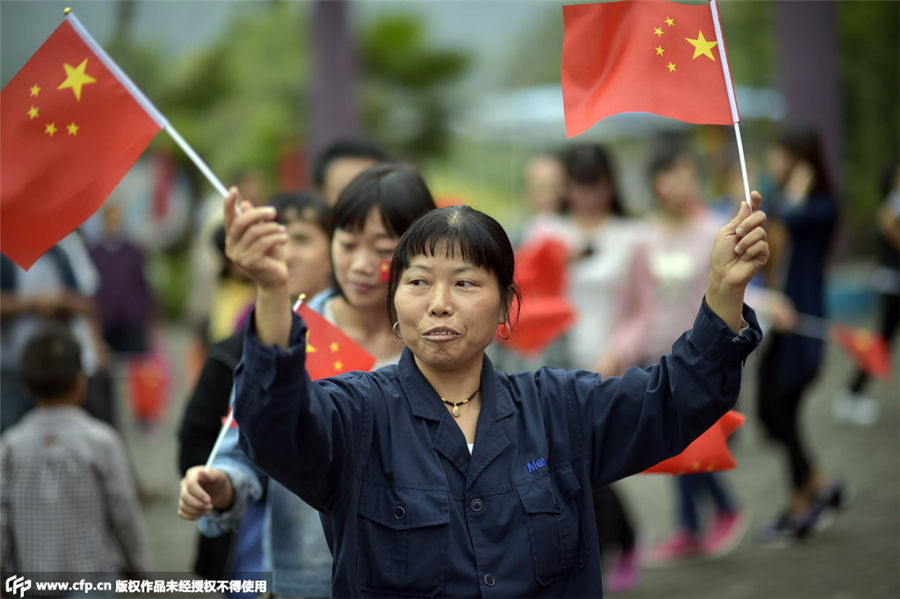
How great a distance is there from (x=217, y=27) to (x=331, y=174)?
1933cm

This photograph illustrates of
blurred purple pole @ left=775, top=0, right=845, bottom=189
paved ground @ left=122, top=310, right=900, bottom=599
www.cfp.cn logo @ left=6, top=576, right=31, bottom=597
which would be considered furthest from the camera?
blurred purple pole @ left=775, top=0, right=845, bottom=189

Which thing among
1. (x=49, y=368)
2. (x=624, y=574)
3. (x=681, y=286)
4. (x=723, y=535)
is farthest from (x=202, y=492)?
(x=723, y=535)

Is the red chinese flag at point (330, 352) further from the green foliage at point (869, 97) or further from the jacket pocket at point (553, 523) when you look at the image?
the green foliage at point (869, 97)

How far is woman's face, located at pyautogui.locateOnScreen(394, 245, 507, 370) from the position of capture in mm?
2443

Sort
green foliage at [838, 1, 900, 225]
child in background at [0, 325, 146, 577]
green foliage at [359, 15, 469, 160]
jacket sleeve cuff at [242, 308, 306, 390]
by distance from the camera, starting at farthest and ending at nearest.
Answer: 1. green foliage at [359, 15, 469, 160]
2. green foliage at [838, 1, 900, 225]
3. child in background at [0, 325, 146, 577]
4. jacket sleeve cuff at [242, 308, 306, 390]

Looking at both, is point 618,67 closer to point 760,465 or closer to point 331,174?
point 331,174

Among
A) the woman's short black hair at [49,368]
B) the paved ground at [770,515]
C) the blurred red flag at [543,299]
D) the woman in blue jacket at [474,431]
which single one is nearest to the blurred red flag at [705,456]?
the woman in blue jacket at [474,431]

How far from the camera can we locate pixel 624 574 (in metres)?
5.56

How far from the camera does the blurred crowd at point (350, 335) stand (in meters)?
3.30

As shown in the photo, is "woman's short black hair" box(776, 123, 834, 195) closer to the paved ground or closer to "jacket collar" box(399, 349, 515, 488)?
the paved ground

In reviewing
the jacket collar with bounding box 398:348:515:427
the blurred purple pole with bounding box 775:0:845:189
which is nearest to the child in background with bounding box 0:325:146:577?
the jacket collar with bounding box 398:348:515:427

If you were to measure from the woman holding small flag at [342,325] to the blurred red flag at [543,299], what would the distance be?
5.19 ft

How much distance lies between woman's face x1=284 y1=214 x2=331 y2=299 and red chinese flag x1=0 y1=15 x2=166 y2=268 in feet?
3.18

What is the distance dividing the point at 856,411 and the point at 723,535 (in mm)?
3257
